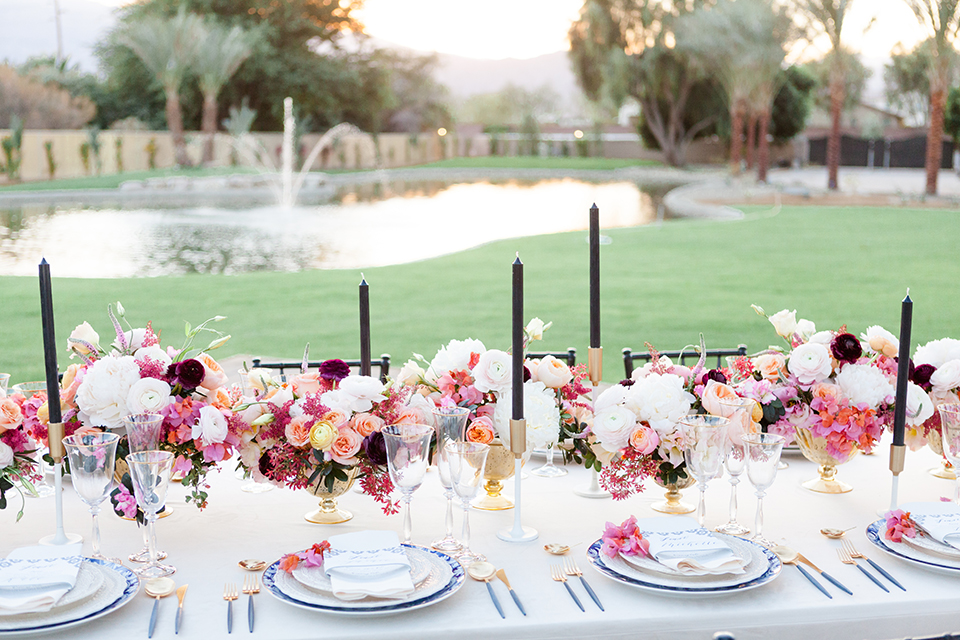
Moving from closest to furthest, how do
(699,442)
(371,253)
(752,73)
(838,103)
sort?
1. (699,442)
2. (371,253)
3. (838,103)
4. (752,73)

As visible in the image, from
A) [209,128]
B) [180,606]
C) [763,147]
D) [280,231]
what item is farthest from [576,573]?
[209,128]

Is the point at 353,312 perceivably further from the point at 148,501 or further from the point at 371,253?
the point at 148,501

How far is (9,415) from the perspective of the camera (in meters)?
1.86

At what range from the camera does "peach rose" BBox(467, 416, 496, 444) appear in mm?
1902

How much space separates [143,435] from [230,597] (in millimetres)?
350

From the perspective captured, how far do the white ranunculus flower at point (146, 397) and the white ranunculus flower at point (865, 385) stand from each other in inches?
55.4

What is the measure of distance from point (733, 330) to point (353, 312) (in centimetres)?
356

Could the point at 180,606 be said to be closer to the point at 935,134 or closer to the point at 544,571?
the point at 544,571

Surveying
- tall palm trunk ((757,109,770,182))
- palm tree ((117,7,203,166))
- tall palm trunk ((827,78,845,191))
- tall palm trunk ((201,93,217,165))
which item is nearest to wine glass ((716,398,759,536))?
tall palm trunk ((827,78,845,191))

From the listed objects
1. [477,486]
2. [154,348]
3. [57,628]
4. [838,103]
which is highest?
[838,103]

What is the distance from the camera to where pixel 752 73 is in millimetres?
29438

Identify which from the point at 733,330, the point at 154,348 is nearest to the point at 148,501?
the point at 154,348

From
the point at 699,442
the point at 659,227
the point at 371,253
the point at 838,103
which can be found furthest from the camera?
the point at 838,103

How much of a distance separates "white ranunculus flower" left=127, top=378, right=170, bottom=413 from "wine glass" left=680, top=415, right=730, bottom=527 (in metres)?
0.99
